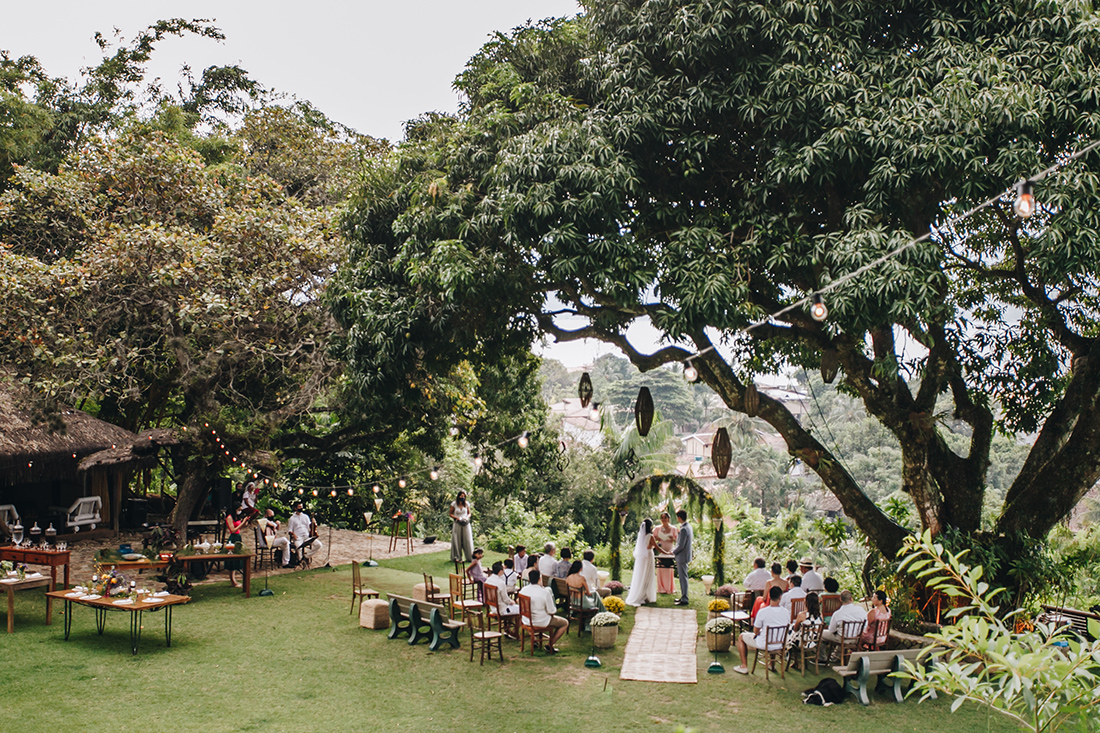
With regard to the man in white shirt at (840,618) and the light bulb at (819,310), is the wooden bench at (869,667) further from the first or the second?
the light bulb at (819,310)

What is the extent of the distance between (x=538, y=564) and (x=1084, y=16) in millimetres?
9926

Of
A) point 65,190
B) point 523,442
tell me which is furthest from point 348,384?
point 65,190

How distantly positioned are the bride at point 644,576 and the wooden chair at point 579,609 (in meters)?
1.76

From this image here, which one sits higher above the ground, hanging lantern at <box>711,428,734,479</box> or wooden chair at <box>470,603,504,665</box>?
hanging lantern at <box>711,428,734,479</box>

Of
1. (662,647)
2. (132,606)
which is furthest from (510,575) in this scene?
(132,606)

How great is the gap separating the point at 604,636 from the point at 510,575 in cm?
196

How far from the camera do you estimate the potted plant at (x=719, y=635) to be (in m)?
10.2

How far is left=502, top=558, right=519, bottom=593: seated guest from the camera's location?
1164cm

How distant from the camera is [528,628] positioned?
34.4ft

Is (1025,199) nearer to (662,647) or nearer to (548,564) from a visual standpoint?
(662,647)

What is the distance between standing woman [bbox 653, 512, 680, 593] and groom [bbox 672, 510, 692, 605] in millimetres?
340

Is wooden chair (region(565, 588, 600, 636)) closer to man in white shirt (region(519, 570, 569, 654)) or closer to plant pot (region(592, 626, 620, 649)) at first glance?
plant pot (region(592, 626, 620, 649))

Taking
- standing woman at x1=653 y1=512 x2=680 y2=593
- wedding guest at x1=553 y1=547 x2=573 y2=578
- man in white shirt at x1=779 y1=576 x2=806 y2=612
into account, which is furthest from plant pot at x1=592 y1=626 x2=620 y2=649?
standing woman at x1=653 y1=512 x2=680 y2=593

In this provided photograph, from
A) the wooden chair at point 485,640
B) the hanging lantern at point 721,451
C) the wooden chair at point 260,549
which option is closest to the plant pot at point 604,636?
the wooden chair at point 485,640
